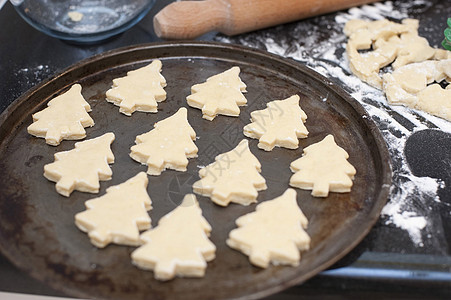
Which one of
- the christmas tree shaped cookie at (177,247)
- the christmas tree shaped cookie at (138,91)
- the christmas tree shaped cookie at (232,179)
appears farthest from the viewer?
the christmas tree shaped cookie at (138,91)

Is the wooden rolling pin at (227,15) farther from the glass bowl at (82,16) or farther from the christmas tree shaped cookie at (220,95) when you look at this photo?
the christmas tree shaped cookie at (220,95)

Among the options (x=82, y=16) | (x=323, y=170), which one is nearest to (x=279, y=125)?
(x=323, y=170)

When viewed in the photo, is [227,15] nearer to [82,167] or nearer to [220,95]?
[220,95]

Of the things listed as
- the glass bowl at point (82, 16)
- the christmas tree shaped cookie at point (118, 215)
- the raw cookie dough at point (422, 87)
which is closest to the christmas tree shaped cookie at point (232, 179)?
the christmas tree shaped cookie at point (118, 215)

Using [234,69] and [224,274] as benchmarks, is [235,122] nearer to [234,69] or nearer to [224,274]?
[234,69]

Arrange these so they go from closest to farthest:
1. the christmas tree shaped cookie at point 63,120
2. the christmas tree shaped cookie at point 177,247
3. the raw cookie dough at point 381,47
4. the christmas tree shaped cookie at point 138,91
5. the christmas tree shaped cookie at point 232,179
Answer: the christmas tree shaped cookie at point 177,247, the christmas tree shaped cookie at point 232,179, the christmas tree shaped cookie at point 63,120, the christmas tree shaped cookie at point 138,91, the raw cookie dough at point 381,47

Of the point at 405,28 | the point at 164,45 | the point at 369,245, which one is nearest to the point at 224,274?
the point at 369,245

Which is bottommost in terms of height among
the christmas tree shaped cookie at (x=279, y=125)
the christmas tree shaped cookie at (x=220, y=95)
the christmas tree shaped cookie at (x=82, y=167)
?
the christmas tree shaped cookie at (x=279, y=125)

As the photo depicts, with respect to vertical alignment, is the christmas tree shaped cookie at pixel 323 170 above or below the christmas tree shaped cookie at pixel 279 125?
below

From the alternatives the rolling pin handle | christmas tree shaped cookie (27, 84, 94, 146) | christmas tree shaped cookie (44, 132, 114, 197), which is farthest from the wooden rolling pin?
christmas tree shaped cookie (44, 132, 114, 197)
